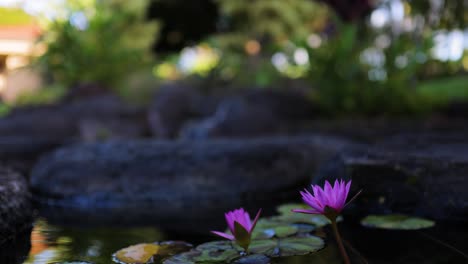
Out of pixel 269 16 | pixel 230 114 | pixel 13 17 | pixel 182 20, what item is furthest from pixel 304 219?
pixel 13 17

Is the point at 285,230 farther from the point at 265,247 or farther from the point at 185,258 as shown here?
the point at 185,258

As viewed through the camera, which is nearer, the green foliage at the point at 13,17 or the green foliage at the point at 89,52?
the green foliage at the point at 89,52

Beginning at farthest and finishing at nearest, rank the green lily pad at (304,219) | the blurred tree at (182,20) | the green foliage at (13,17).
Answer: the green foliage at (13,17), the blurred tree at (182,20), the green lily pad at (304,219)

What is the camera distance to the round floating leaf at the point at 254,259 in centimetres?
112

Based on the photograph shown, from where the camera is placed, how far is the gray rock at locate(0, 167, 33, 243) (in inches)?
56.9

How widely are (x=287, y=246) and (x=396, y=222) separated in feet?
1.48

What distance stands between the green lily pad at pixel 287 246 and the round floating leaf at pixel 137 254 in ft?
0.91

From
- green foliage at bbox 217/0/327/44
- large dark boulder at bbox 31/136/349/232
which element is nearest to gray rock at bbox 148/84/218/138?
large dark boulder at bbox 31/136/349/232

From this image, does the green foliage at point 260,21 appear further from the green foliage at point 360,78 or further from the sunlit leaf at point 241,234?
the sunlit leaf at point 241,234

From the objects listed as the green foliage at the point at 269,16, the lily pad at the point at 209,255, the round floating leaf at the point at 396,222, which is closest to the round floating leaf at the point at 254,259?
the lily pad at the point at 209,255

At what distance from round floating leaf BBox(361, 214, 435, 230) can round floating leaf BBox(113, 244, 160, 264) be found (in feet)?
2.32

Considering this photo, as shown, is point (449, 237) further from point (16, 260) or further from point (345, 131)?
point (345, 131)

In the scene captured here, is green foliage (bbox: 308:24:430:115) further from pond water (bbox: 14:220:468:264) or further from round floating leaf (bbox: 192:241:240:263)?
round floating leaf (bbox: 192:241:240:263)

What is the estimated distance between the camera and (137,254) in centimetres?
124
